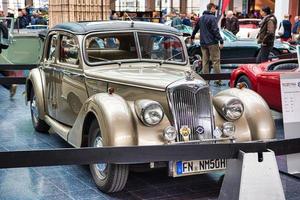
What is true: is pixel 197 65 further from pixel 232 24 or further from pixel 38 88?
pixel 232 24

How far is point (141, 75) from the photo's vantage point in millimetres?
5219

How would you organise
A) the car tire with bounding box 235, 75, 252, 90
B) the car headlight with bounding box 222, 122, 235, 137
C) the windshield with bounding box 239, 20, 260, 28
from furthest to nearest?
the windshield with bounding box 239, 20, 260, 28
the car tire with bounding box 235, 75, 252, 90
the car headlight with bounding box 222, 122, 235, 137

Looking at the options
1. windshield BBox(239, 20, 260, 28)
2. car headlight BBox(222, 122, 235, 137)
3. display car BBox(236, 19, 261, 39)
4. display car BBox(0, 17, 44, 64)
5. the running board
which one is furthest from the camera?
windshield BBox(239, 20, 260, 28)

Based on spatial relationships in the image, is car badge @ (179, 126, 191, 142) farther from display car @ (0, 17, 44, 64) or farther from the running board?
display car @ (0, 17, 44, 64)

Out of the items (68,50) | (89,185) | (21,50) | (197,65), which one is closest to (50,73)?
(68,50)

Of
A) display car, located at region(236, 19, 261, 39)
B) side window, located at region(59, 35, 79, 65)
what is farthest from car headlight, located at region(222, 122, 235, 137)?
display car, located at region(236, 19, 261, 39)

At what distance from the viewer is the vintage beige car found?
4543mm

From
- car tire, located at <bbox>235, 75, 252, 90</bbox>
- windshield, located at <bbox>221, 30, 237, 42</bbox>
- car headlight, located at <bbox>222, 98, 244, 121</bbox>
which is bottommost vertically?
car tire, located at <bbox>235, 75, 252, 90</bbox>

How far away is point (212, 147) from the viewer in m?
3.96

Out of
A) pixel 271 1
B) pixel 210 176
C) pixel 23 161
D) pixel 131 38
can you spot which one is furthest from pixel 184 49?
pixel 271 1

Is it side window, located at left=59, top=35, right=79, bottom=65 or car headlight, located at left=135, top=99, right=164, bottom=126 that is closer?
car headlight, located at left=135, top=99, right=164, bottom=126

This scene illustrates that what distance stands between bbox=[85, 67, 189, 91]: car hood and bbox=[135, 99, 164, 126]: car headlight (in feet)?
0.89

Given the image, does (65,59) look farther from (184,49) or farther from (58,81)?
(184,49)

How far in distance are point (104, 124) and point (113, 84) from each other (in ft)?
2.61
